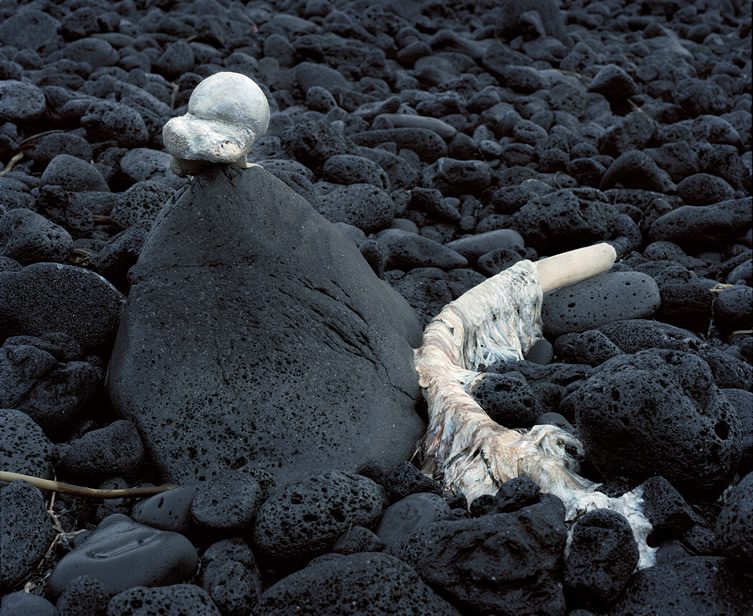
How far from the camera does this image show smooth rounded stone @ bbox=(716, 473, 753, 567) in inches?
120

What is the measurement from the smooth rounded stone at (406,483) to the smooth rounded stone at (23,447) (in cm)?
134

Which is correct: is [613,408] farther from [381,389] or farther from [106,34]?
[106,34]

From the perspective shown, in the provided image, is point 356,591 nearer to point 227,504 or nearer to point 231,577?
point 231,577

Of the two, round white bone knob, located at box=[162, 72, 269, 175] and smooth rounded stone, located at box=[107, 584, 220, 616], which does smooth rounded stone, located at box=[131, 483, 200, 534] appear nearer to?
smooth rounded stone, located at box=[107, 584, 220, 616]

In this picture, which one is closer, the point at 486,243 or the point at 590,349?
the point at 590,349

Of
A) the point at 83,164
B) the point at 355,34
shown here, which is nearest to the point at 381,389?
the point at 83,164

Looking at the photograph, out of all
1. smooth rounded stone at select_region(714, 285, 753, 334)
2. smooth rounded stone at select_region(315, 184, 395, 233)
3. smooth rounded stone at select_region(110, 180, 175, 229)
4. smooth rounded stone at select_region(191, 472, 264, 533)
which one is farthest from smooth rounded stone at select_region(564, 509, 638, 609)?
smooth rounded stone at select_region(315, 184, 395, 233)

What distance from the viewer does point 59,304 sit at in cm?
421

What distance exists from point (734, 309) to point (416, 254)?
2.05 meters

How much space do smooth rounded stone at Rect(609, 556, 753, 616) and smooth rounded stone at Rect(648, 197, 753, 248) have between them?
14.6 feet

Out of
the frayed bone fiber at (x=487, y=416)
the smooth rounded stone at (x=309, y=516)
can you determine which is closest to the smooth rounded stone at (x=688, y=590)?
the frayed bone fiber at (x=487, y=416)

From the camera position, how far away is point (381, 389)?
14.1ft

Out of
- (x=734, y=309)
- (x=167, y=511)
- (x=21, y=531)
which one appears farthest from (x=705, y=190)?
(x=21, y=531)

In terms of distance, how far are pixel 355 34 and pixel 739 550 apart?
935 centimetres
